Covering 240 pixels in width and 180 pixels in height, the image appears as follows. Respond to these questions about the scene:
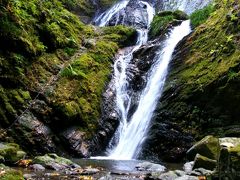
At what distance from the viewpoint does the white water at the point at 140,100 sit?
12582mm

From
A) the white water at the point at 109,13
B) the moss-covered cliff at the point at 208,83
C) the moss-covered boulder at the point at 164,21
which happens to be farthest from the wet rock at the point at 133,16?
the moss-covered cliff at the point at 208,83

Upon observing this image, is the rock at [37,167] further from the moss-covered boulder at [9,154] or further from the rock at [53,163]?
the moss-covered boulder at [9,154]

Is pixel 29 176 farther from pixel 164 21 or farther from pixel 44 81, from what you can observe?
pixel 164 21

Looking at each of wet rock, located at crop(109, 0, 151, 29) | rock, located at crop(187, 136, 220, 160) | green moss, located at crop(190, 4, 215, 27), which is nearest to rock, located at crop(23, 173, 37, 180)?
rock, located at crop(187, 136, 220, 160)

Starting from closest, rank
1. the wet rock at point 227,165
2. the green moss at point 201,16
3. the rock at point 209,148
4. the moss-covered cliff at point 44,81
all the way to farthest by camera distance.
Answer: the wet rock at point 227,165, the rock at point 209,148, the moss-covered cliff at point 44,81, the green moss at point 201,16

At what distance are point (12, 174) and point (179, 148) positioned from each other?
7.22m

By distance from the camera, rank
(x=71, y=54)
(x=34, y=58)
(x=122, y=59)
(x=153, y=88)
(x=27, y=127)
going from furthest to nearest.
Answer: (x=122, y=59) → (x=71, y=54) → (x=153, y=88) → (x=34, y=58) → (x=27, y=127)

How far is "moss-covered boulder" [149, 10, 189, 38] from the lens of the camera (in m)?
19.1

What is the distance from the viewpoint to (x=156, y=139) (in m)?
12.1

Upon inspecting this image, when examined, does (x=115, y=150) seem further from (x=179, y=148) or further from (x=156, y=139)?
(x=179, y=148)

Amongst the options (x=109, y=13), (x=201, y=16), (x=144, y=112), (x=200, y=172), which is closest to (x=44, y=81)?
(x=144, y=112)

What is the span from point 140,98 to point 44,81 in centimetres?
388

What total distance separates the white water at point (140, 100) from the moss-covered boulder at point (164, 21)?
660 mm

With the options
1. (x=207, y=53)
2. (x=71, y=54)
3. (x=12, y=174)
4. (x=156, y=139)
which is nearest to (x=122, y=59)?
(x=71, y=54)
